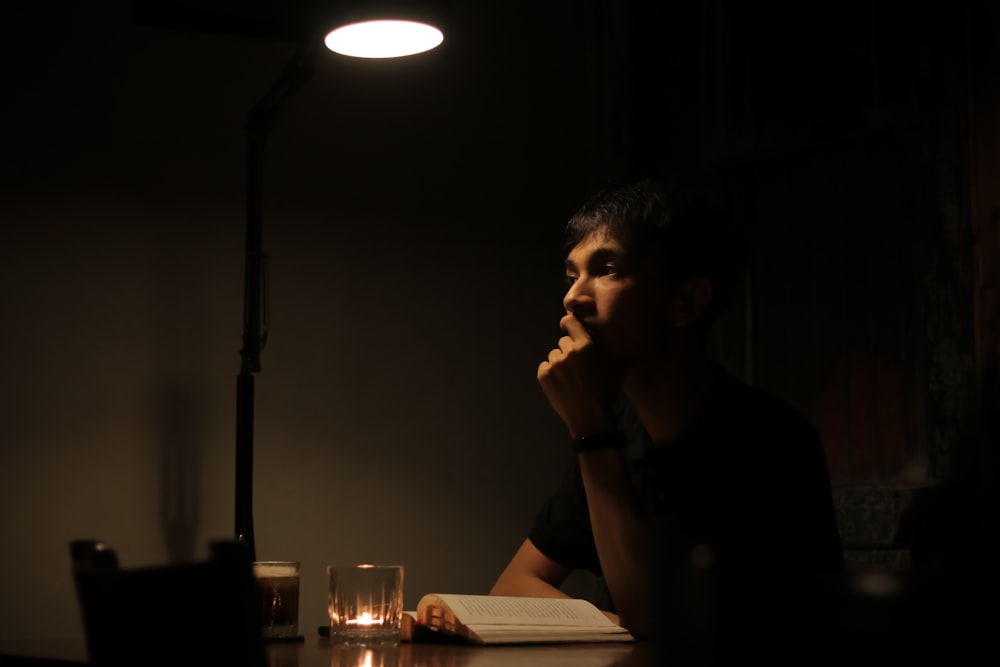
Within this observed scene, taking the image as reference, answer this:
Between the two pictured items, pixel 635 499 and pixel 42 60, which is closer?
pixel 635 499

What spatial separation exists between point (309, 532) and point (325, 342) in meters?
0.47

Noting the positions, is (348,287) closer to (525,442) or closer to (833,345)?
(525,442)

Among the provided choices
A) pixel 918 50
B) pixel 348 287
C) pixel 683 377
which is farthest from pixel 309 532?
pixel 918 50

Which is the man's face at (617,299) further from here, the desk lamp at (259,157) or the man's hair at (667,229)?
the desk lamp at (259,157)

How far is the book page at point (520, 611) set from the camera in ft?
4.57

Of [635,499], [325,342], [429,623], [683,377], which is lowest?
[429,623]

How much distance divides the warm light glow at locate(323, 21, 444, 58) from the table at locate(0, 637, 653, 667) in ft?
3.69

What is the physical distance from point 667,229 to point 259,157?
3.22 ft

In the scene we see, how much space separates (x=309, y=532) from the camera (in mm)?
2697

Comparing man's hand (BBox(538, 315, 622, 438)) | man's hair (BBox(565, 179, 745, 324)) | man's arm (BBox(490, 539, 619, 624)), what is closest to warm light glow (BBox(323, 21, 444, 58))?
man's hair (BBox(565, 179, 745, 324))

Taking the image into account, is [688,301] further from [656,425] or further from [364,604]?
[364,604]

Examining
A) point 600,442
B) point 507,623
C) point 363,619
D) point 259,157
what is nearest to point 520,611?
point 507,623

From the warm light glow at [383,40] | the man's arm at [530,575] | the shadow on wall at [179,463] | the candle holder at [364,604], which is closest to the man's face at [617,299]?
the man's arm at [530,575]

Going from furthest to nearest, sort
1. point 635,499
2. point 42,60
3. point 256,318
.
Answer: point 42,60 < point 256,318 < point 635,499
